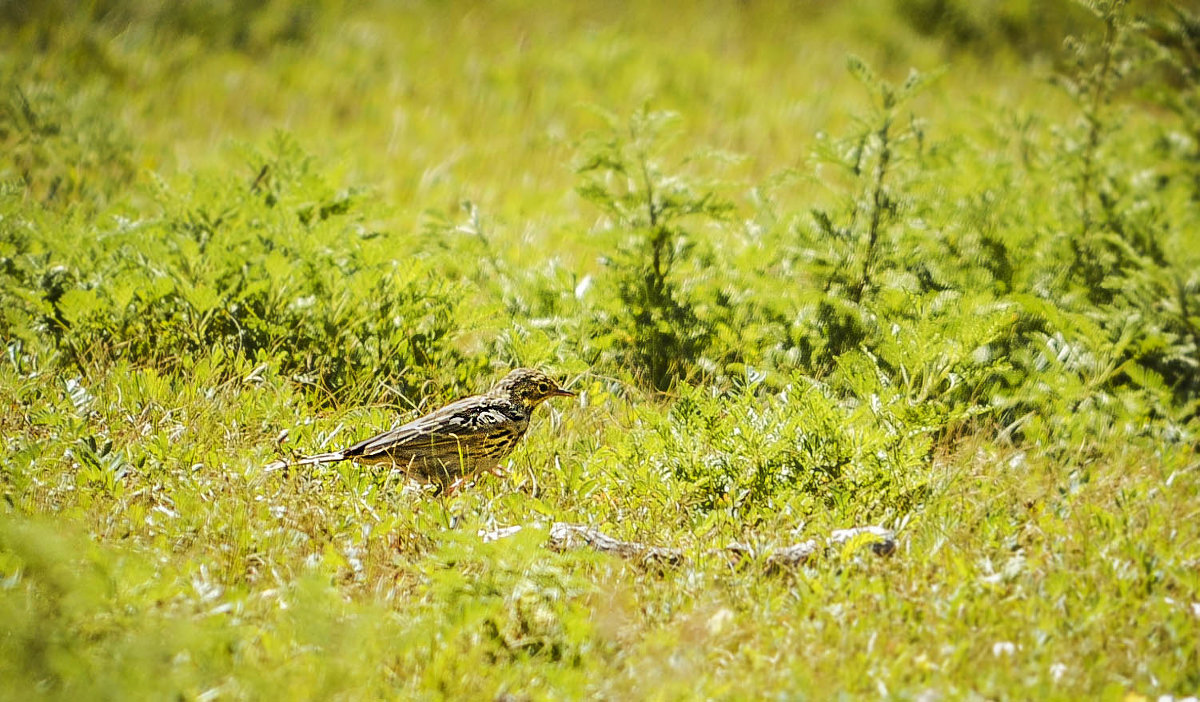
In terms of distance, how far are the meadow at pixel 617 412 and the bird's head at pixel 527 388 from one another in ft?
0.81

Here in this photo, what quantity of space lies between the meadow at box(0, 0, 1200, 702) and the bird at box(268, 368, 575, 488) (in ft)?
0.34

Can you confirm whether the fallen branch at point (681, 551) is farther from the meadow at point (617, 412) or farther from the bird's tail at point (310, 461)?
the bird's tail at point (310, 461)

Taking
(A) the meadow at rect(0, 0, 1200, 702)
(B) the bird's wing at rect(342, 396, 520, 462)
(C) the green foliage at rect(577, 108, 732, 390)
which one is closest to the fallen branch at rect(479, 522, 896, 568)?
(A) the meadow at rect(0, 0, 1200, 702)

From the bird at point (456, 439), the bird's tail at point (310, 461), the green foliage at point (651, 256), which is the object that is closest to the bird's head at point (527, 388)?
the bird at point (456, 439)

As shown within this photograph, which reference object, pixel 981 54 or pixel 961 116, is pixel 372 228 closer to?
pixel 961 116

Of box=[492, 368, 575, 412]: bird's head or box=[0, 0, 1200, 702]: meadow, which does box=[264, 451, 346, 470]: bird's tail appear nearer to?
box=[0, 0, 1200, 702]: meadow

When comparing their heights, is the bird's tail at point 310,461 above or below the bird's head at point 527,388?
below

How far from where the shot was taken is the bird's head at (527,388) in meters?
4.48

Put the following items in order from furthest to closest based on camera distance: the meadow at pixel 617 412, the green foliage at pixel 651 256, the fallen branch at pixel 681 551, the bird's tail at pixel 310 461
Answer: the green foliage at pixel 651 256, the bird's tail at pixel 310 461, the fallen branch at pixel 681 551, the meadow at pixel 617 412

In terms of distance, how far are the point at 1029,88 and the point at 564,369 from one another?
866cm

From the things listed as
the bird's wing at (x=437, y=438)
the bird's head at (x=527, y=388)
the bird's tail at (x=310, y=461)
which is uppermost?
the bird's head at (x=527, y=388)

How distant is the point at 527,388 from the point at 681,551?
3.38 feet

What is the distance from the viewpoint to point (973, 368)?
183 inches

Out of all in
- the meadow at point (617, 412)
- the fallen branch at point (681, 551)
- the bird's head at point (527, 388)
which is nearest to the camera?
the meadow at point (617, 412)
